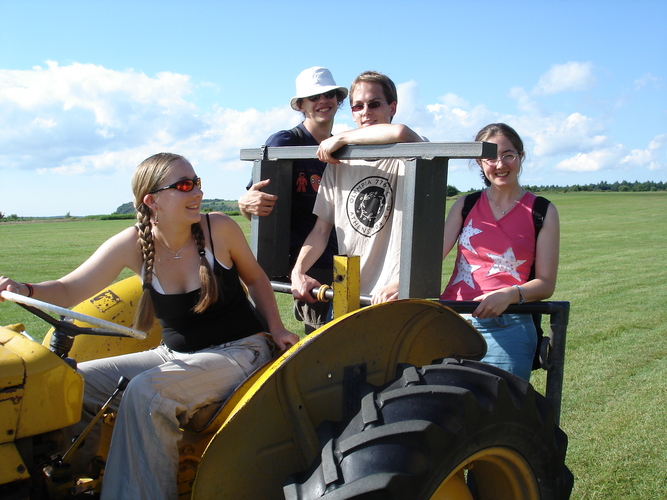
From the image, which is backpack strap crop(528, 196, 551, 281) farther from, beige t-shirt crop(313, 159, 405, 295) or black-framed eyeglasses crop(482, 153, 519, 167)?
beige t-shirt crop(313, 159, 405, 295)

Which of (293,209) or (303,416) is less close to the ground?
(293,209)

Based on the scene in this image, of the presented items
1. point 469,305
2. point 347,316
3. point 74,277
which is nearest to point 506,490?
point 469,305

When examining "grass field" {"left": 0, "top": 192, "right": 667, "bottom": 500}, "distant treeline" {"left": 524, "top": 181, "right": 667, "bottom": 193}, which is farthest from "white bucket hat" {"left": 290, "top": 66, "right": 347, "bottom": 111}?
"distant treeline" {"left": 524, "top": 181, "right": 667, "bottom": 193}

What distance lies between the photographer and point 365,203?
300cm

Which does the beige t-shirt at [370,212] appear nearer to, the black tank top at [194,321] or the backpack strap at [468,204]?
the backpack strap at [468,204]

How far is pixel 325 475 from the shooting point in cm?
185

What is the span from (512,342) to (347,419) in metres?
1.13

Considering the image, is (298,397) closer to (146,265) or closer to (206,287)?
(206,287)

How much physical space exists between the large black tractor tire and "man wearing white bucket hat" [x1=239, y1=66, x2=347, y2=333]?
146 centimetres

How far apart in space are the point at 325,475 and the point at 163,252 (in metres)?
1.24

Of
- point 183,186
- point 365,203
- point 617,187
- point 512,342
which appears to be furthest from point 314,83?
point 617,187

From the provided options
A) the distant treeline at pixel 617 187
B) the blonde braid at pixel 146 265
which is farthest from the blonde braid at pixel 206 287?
the distant treeline at pixel 617 187

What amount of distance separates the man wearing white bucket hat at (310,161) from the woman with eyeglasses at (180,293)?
78 centimetres

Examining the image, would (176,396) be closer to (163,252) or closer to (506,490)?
(163,252)
